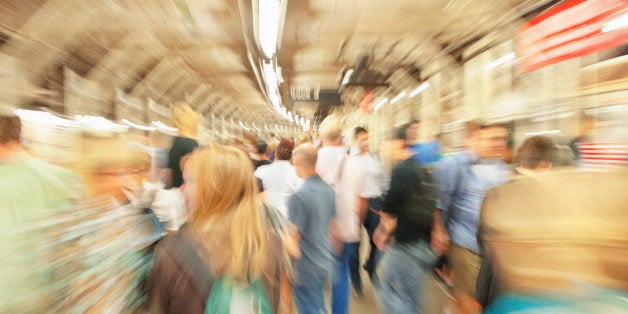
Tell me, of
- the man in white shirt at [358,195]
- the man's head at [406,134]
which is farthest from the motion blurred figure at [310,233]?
the man's head at [406,134]

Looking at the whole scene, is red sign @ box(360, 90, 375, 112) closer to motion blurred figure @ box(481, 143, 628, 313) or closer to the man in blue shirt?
the man in blue shirt

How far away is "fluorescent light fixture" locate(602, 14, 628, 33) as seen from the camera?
8.55 feet

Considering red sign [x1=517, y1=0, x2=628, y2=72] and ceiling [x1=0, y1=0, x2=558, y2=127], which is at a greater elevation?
ceiling [x1=0, y1=0, x2=558, y2=127]

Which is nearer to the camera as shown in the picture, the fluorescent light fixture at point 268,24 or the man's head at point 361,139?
the fluorescent light fixture at point 268,24

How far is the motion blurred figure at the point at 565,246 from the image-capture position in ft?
4.05

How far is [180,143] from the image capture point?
3.49 m

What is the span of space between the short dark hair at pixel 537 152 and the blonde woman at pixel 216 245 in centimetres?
158

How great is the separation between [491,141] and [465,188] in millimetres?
376

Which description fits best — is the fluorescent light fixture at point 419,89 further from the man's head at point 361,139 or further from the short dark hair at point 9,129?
the short dark hair at point 9,129

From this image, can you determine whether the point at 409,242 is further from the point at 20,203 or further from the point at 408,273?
the point at 20,203

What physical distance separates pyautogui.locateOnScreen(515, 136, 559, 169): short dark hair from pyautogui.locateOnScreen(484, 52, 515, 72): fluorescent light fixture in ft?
8.76

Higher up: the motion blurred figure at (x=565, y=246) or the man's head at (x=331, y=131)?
the man's head at (x=331, y=131)

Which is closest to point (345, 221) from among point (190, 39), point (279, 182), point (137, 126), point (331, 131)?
point (279, 182)

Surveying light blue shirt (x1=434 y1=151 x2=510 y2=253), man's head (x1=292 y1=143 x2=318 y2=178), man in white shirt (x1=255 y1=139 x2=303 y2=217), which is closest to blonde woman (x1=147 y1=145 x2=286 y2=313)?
man's head (x1=292 y1=143 x2=318 y2=178)
